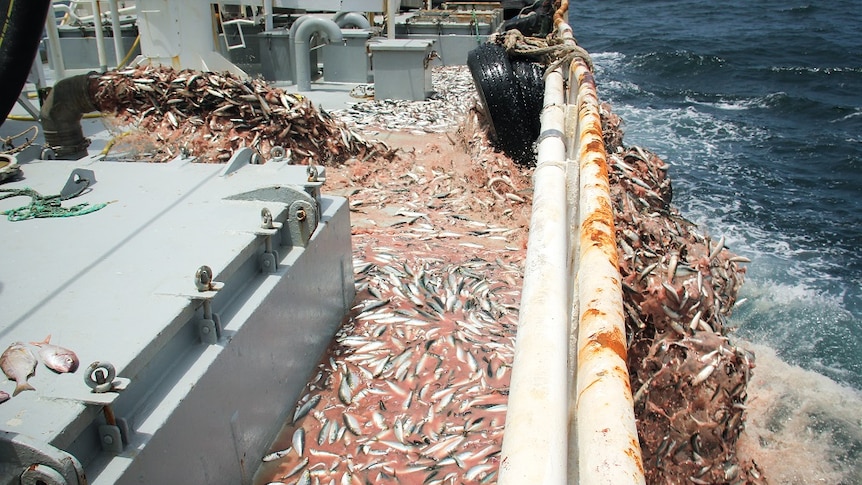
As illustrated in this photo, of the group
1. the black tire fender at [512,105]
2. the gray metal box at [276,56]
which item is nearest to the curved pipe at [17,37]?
the black tire fender at [512,105]

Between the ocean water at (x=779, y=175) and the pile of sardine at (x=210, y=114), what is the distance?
23.6 feet

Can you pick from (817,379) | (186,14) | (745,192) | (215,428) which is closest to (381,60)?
(186,14)

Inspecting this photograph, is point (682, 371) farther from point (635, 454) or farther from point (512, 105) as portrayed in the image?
point (512, 105)

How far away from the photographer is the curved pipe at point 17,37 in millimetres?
2035

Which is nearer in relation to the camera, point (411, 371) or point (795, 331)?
point (411, 371)

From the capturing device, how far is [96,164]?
4883mm

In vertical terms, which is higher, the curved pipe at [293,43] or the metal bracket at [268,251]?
the curved pipe at [293,43]

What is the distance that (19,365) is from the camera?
7.95ft

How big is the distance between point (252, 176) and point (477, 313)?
2.34 m

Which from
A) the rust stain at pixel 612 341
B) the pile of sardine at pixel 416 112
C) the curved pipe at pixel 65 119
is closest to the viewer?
the rust stain at pixel 612 341

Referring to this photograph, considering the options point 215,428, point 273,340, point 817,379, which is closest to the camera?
point 215,428

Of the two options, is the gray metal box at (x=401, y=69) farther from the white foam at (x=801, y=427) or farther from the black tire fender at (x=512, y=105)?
the white foam at (x=801, y=427)

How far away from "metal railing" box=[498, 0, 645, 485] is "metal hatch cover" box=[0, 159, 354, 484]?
1.58 m

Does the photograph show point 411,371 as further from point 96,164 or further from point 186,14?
point 186,14
